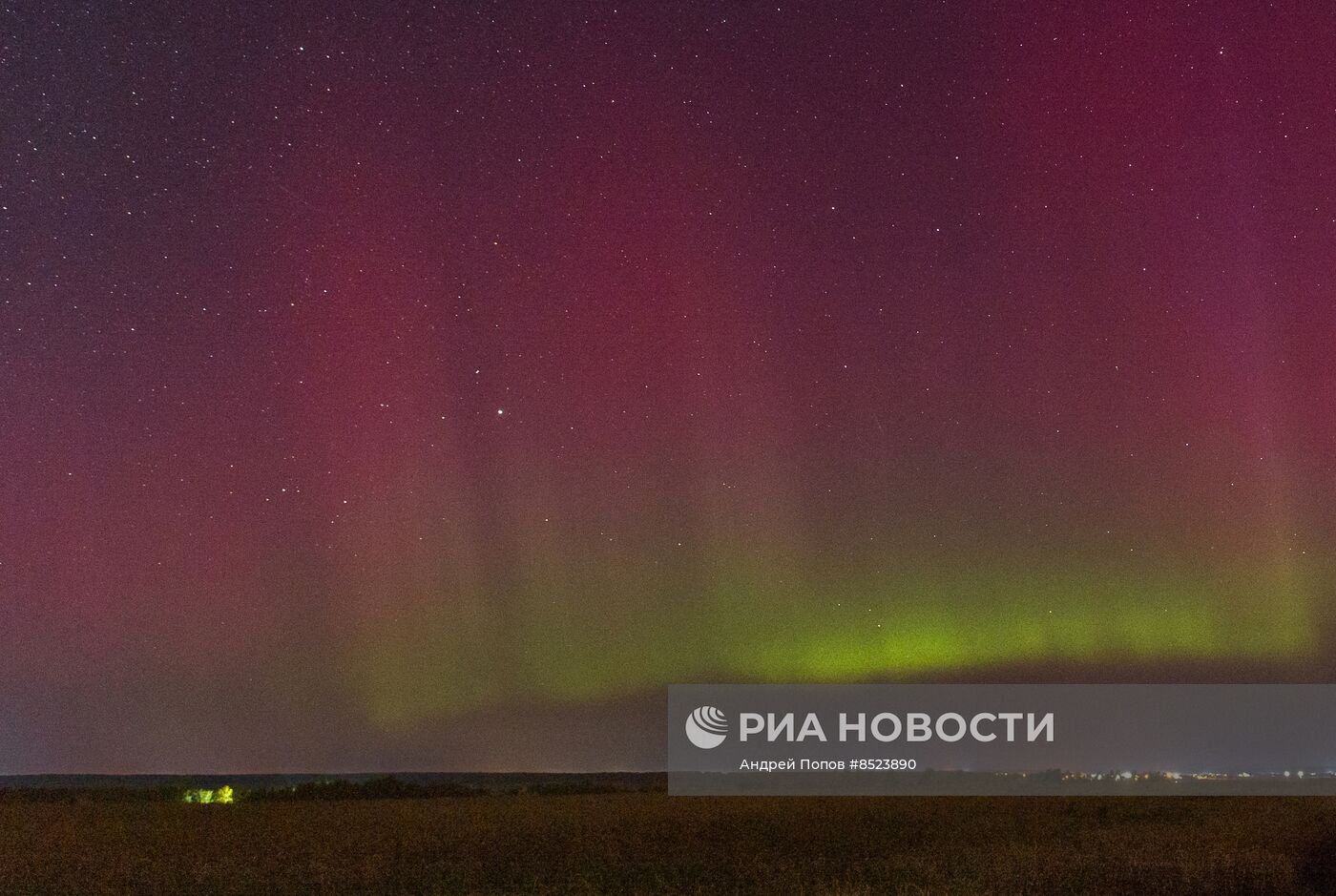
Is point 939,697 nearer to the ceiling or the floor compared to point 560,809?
nearer to the ceiling

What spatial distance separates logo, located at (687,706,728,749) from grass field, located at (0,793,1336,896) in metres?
1.80

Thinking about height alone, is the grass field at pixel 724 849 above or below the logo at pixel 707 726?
below

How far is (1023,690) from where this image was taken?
897 inches

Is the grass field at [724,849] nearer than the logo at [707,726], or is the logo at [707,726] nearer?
the grass field at [724,849]

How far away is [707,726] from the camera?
22.3 meters

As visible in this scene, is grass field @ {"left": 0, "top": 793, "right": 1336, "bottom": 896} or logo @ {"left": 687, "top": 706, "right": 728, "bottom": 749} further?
logo @ {"left": 687, "top": 706, "right": 728, "bottom": 749}

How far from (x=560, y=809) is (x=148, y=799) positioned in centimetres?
2023

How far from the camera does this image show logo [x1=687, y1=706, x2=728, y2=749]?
22.2 m

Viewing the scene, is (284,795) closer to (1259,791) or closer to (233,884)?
(233,884)

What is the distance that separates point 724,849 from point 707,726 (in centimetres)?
307

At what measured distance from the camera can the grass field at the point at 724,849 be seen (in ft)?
52.0

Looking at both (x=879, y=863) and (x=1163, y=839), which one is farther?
(x=1163, y=839)

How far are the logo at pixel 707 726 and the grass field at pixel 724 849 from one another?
5.90 feet

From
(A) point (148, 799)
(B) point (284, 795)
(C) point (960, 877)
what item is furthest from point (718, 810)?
(A) point (148, 799)
